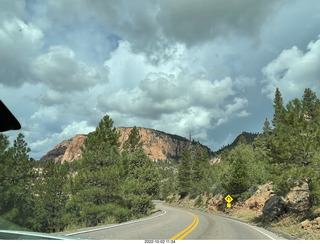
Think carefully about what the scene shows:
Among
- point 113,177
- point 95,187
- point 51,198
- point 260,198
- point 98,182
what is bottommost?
point 51,198

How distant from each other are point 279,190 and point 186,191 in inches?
2083

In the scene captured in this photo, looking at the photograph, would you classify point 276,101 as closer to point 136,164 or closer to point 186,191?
point 186,191

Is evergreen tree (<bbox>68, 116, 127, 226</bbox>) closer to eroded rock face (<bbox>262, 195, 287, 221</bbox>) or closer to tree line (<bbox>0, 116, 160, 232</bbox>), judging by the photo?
tree line (<bbox>0, 116, 160, 232</bbox>)

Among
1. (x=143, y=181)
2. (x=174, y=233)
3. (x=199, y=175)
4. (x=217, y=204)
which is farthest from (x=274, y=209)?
(x=199, y=175)

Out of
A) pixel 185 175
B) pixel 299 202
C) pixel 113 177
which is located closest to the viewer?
pixel 299 202

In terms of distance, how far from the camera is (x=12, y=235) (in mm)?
2359

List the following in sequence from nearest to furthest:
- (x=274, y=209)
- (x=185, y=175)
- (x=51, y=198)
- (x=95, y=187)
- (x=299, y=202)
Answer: (x=299, y=202) < (x=274, y=209) < (x=95, y=187) < (x=51, y=198) < (x=185, y=175)

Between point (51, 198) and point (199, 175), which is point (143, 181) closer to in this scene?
point (51, 198)

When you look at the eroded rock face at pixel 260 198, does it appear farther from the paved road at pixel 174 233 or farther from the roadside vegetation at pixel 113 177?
the paved road at pixel 174 233

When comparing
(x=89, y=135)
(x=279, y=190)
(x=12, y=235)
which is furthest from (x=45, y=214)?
(x=12, y=235)

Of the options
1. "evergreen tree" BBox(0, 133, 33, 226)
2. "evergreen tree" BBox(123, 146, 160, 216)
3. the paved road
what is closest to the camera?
the paved road

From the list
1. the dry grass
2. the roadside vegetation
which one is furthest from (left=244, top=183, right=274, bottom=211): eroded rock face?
the dry grass

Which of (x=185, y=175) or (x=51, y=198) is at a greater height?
(x=185, y=175)

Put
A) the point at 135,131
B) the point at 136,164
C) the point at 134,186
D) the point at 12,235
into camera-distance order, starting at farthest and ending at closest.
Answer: the point at 135,131, the point at 136,164, the point at 134,186, the point at 12,235
